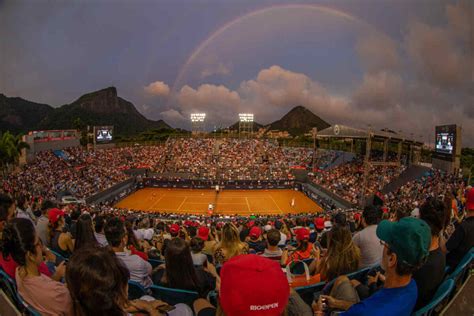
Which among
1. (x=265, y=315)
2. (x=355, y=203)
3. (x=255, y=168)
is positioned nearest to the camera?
(x=265, y=315)

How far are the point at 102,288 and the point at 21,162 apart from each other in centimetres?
5035

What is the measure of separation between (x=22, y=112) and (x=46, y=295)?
162 m

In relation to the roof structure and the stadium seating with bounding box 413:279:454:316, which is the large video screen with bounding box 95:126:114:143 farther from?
the stadium seating with bounding box 413:279:454:316

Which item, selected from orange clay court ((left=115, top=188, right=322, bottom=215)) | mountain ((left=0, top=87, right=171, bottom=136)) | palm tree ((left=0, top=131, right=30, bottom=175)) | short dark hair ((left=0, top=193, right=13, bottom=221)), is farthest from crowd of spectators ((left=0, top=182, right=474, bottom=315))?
mountain ((left=0, top=87, right=171, bottom=136))

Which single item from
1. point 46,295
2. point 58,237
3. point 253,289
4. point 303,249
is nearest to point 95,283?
point 46,295

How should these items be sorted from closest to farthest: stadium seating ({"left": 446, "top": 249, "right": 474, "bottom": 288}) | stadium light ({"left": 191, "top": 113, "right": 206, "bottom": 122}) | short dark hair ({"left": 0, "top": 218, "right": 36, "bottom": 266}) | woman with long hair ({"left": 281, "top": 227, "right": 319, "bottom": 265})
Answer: short dark hair ({"left": 0, "top": 218, "right": 36, "bottom": 266}) < stadium seating ({"left": 446, "top": 249, "right": 474, "bottom": 288}) < woman with long hair ({"left": 281, "top": 227, "right": 319, "bottom": 265}) < stadium light ({"left": 191, "top": 113, "right": 206, "bottom": 122})

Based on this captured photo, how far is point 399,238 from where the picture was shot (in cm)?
227

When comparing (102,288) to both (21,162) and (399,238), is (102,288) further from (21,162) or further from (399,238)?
(21,162)

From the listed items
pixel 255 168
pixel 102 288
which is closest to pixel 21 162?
pixel 255 168

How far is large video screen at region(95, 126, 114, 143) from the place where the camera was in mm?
59906

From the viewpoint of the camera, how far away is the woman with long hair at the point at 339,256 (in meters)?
3.84

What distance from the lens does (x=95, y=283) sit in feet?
6.63

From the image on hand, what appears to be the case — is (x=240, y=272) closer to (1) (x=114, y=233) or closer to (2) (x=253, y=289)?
(2) (x=253, y=289)

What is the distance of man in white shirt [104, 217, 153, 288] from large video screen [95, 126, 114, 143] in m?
61.3
